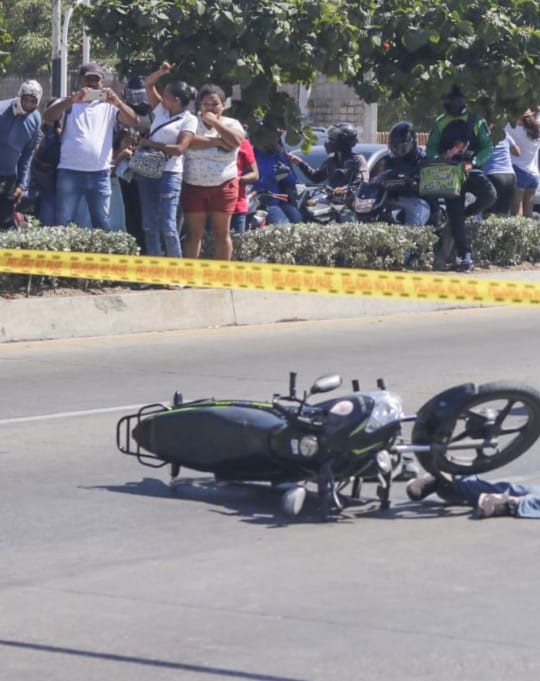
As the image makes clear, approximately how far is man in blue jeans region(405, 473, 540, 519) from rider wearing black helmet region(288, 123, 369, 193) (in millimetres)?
11512

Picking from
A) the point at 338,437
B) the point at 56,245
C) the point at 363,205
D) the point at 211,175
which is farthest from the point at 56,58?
the point at 338,437

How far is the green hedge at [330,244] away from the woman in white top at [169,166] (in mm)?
340

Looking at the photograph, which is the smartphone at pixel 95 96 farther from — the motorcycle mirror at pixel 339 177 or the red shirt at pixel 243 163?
the motorcycle mirror at pixel 339 177

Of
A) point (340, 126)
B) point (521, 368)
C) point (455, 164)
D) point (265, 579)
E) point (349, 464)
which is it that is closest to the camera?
point (265, 579)

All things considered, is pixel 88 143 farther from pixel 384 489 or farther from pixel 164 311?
pixel 384 489

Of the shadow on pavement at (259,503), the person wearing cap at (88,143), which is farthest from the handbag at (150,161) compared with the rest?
the shadow on pavement at (259,503)

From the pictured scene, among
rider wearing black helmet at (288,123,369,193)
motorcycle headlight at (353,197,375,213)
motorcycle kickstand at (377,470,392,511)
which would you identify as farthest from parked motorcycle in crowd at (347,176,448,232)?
motorcycle kickstand at (377,470,392,511)

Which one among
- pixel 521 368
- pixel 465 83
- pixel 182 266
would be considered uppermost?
pixel 465 83

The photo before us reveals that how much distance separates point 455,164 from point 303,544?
35.2 feet

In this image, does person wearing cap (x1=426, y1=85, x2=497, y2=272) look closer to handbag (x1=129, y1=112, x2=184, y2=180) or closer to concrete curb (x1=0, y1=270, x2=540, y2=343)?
concrete curb (x1=0, y1=270, x2=540, y2=343)

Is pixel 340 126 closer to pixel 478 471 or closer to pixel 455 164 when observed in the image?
pixel 455 164

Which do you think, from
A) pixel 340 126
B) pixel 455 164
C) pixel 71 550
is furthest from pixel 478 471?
pixel 340 126

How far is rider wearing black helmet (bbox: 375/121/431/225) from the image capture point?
17609 millimetres

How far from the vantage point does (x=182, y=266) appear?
11.0m
